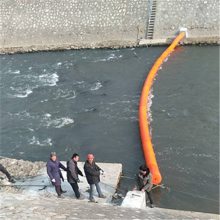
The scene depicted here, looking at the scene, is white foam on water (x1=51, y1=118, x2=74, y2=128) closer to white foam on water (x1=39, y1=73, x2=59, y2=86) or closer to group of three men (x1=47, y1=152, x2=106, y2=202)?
white foam on water (x1=39, y1=73, x2=59, y2=86)

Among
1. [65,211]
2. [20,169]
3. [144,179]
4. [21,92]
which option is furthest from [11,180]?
[21,92]

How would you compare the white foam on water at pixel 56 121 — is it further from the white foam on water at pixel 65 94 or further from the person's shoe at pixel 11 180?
the person's shoe at pixel 11 180

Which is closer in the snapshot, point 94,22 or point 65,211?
point 65,211

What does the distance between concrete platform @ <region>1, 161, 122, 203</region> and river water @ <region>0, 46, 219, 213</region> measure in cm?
63

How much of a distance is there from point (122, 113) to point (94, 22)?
Answer: 15.1 meters

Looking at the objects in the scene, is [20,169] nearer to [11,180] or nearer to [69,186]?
[11,180]

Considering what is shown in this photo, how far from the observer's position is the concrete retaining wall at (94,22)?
33031mm

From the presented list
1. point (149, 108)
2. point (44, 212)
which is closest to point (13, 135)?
point (149, 108)

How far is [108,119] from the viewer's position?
2252 cm

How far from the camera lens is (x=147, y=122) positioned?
2077 cm

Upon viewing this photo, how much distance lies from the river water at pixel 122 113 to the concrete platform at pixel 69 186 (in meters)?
0.63

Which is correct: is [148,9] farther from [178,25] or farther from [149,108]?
[149,108]

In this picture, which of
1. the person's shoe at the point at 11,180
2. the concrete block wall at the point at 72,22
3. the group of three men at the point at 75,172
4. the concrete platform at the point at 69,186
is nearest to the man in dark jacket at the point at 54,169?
the group of three men at the point at 75,172

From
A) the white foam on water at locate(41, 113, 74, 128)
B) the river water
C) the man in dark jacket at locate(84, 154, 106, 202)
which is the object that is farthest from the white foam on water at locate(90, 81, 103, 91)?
the man in dark jacket at locate(84, 154, 106, 202)
